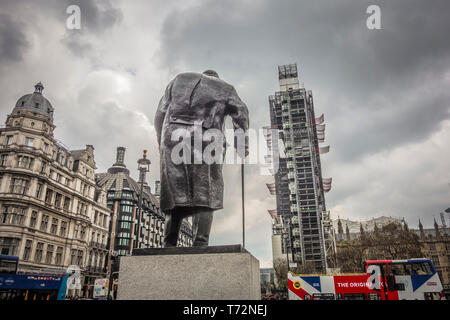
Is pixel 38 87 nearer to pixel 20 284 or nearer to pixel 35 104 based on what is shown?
pixel 35 104

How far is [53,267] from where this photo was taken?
40531 millimetres

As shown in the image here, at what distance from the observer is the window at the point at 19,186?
36.0m

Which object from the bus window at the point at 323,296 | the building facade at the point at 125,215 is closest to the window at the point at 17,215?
the building facade at the point at 125,215

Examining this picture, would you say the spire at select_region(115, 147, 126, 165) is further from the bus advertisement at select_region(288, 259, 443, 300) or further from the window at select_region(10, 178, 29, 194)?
the bus advertisement at select_region(288, 259, 443, 300)

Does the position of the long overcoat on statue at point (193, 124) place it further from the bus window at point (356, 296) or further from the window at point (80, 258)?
the window at point (80, 258)

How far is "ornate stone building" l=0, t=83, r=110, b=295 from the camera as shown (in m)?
35.6

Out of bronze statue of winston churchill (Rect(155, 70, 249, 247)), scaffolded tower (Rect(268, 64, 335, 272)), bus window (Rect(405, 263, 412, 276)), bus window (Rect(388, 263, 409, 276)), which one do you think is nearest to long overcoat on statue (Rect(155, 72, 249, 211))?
bronze statue of winston churchill (Rect(155, 70, 249, 247))

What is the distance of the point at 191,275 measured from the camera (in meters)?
3.88

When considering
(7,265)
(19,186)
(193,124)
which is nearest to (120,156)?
(19,186)

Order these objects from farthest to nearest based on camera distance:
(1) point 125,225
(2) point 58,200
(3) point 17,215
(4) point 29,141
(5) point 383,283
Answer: (1) point 125,225
(2) point 58,200
(4) point 29,141
(3) point 17,215
(5) point 383,283

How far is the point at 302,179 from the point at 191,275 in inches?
2964
